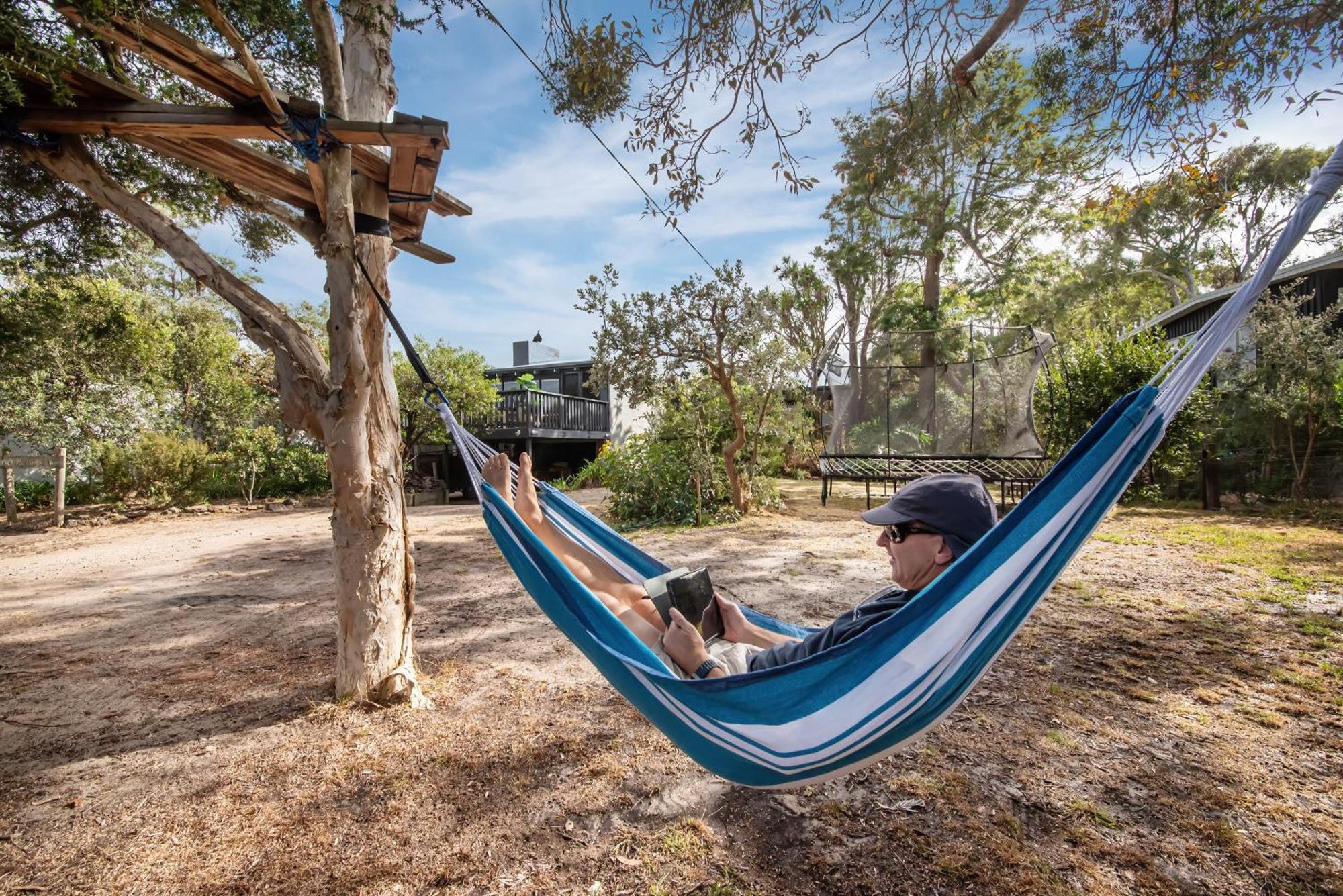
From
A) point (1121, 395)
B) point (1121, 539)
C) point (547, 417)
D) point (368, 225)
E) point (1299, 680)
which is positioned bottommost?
point (1299, 680)

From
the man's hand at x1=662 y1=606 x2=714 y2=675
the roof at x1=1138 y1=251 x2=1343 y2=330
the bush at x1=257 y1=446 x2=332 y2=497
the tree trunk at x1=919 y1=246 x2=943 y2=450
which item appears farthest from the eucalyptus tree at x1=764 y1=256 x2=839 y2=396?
the man's hand at x1=662 y1=606 x2=714 y2=675

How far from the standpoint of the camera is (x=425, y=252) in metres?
2.97

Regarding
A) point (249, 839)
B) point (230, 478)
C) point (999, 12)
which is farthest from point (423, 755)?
point (230, 478)

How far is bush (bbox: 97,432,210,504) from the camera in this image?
24.2 feet

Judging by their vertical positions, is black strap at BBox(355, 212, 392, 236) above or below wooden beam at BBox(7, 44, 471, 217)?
below

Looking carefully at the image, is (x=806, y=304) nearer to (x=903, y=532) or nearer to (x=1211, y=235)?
(x=1211, y=235)

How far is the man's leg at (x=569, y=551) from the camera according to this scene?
1.84m

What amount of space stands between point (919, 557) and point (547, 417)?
1015 centimetres

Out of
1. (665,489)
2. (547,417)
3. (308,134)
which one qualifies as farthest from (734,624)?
(547,417)

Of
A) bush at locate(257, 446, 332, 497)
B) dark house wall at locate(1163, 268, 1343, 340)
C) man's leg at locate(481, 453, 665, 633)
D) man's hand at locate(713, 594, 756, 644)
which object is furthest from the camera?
bush at locate(257, 446, 332, 497)

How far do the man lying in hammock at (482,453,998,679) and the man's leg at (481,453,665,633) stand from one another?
0.10m

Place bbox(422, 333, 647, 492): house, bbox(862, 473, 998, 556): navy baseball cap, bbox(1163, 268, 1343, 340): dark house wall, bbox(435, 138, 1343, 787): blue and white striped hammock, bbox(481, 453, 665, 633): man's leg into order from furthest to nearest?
1. bbox(422, 333, 647, 492): house
2. bbox(1163, 268, 1343, 340): dark house wall
3. bbox(481, 453, 665, 633): man's leg
4. bbox(862, 473, 998, 556): navy baseball cap
5. bbox(435, 138, 1343, 787): blue and white striped hammock

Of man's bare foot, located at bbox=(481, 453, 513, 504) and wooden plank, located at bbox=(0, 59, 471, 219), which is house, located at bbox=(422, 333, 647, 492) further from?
man's bare foot, located at bbox=(481, 453, 513, 504)

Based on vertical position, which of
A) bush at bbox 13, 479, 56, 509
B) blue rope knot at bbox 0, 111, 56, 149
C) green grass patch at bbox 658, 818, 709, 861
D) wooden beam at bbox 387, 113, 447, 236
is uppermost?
blue rope knot at bbox 0, 111, 56, 149
